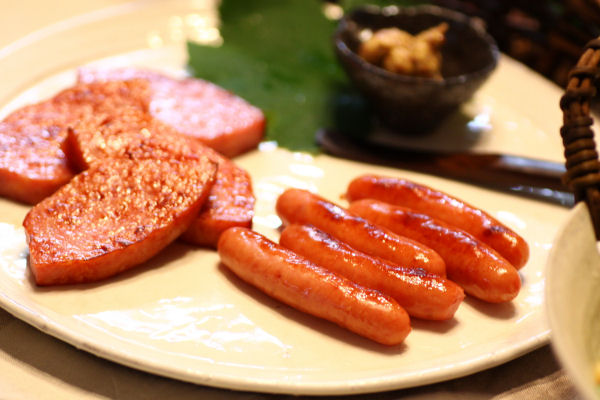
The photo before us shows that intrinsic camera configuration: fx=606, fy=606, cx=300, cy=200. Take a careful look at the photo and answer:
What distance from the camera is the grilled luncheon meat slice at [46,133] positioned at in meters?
2.39

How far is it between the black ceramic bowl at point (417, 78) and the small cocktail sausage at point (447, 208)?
24.3 inches

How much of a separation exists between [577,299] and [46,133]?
215 cm

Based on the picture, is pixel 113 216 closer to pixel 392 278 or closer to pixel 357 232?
pixel 357 232

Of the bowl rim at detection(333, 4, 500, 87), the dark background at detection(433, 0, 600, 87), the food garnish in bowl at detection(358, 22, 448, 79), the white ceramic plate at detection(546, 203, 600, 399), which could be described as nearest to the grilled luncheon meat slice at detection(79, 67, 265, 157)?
the bowl rim at detection(333, 4, 500, 87)

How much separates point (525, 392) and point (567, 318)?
61 cm

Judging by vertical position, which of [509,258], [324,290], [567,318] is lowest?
[509,258]

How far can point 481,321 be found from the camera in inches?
82.0

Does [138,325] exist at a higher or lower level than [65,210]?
lower

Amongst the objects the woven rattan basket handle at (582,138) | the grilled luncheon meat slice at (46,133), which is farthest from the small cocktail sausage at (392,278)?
the grilled luncheon meat slice at (46,133)

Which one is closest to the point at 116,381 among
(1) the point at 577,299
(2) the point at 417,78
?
(1) the point at 577,299

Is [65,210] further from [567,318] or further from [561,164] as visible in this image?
[561,164]

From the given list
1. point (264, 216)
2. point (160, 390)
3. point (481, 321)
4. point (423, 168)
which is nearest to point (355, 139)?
point (423, 168)

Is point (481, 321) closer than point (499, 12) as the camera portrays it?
Yes

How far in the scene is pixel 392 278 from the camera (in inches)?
78.3
